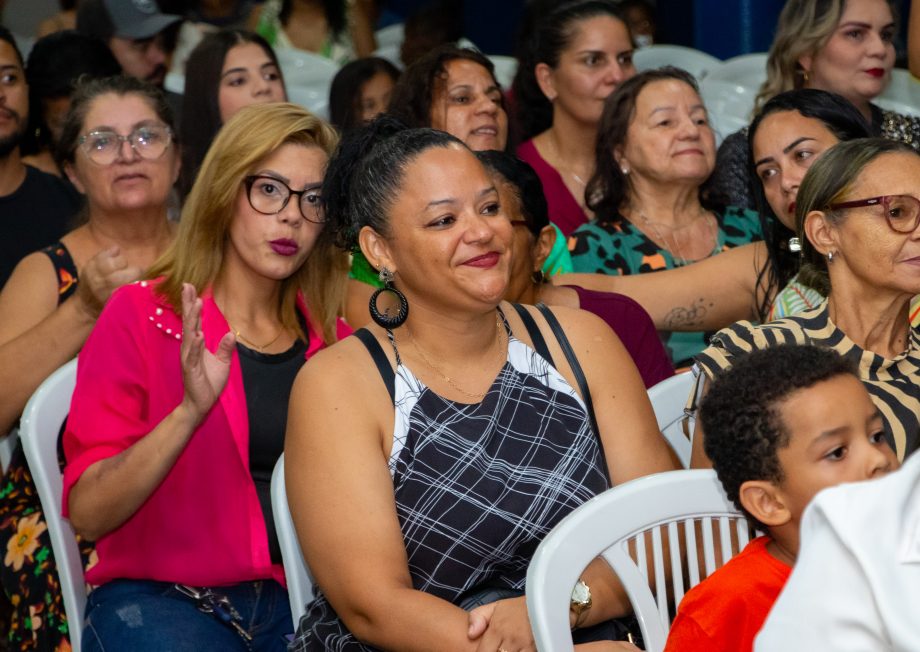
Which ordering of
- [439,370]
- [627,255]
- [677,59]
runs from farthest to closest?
[677,59] → [627,255] → [439,370]

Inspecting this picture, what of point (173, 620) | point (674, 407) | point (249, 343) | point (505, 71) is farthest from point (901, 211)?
point (505, 71)

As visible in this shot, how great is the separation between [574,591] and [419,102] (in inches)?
85.5

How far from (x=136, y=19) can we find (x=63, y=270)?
2377 mm

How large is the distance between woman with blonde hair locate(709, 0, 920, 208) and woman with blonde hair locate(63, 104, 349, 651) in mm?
1671

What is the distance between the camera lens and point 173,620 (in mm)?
2377

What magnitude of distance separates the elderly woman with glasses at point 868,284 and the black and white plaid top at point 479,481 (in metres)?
0.27

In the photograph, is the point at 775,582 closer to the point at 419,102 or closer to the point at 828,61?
the point at 419,102

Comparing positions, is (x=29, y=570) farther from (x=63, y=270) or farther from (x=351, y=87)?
(x=351, y=87)

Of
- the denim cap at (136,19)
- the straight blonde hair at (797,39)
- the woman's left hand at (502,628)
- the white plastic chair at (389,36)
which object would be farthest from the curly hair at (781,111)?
the white plastic chair at (389,36)

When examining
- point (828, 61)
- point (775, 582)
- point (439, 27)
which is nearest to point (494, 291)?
point (775, 582)

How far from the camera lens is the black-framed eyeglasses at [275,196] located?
107 inches

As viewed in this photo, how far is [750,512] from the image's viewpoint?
1.78 m

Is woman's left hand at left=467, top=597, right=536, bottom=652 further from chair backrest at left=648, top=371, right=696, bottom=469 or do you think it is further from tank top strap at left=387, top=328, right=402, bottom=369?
chair backrest at left=648, top=371, right=696, bottom=469

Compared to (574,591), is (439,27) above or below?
above
